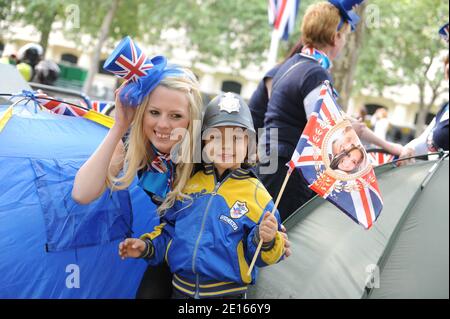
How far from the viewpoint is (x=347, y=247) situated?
270 centimetres

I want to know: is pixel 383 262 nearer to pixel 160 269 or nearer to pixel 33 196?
pixel 160 269

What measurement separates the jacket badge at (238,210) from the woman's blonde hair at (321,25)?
51.7 inches

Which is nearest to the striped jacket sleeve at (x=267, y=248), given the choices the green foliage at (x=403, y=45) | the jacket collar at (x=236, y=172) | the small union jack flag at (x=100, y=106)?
the jacket collar at (x=236, y=172)

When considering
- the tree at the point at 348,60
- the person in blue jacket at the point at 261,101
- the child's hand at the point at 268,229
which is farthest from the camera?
the tree at the point at 348,60

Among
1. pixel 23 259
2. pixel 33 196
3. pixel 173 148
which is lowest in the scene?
pixel 23 259

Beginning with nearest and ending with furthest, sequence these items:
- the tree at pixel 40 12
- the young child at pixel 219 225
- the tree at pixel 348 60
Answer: the young child at pixel 219 225, the tree at pixel 348 60, the tree at pixel 40 12

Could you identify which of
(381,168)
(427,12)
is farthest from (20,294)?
(427,12)

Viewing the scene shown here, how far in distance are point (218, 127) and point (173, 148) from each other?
0.22 metres

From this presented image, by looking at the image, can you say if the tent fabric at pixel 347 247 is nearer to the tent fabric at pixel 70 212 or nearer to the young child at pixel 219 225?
the young child at pixel 219 225

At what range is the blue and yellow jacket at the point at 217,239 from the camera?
7.39 ft

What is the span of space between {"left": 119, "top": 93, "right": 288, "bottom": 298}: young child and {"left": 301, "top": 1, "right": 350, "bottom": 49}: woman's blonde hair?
0.94 m

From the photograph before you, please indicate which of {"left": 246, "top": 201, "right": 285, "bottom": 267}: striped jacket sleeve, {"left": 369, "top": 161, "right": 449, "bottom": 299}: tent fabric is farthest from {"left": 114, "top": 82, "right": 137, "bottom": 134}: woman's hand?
{"left": 369, "top": 161, "right": 449, "bottom": 299}: tent fabric

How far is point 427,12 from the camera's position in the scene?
20.9 meters

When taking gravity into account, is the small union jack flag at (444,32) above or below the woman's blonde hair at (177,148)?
above
